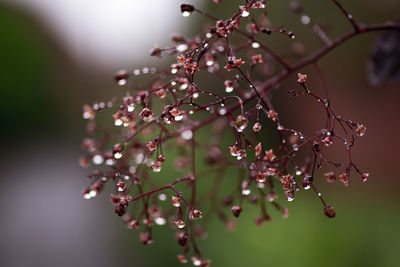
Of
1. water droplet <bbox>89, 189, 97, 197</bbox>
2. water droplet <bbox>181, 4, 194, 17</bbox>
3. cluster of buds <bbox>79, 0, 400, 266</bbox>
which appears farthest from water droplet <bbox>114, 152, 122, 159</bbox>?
water droplet <bbox>181, 4, 194, 17</bbox>

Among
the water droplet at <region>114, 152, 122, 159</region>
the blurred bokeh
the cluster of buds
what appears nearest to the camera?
the cluster of buds

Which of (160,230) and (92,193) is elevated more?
(160,230)

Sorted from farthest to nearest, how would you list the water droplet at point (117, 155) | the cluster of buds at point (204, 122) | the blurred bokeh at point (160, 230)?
the blurred bokeh at point (160, 230) < the water droplet at point (117, 155) < the cluster of buds at point (204, 122)

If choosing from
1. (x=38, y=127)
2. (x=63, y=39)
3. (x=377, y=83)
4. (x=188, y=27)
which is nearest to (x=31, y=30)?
(x=38, y=127)

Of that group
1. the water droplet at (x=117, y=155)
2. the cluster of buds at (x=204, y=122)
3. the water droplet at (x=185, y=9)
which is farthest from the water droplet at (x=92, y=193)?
the water droplet at (x=185, y=9)

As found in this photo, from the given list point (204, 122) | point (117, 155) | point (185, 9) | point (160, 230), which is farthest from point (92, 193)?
point (160, 230)

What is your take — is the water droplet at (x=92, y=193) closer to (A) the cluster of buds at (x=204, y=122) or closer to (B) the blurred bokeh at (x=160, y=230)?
(A) the cluster of buds at (x=204, y=122)

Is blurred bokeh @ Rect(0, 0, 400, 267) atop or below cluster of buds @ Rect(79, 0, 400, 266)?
atop

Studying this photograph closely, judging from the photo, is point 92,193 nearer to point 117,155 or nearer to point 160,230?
point 117,155

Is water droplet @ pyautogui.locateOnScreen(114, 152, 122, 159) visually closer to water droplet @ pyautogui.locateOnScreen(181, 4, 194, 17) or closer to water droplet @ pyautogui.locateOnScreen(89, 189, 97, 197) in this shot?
water droplet @ pyautogui.locateOnScreen(89, 189, 97, 197)
